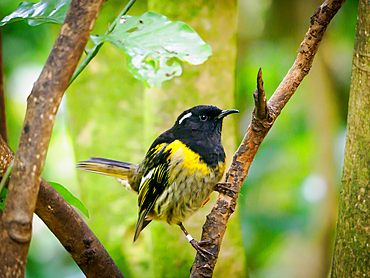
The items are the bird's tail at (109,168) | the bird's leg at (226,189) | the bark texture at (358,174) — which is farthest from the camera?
the bird's tail at (109,168)

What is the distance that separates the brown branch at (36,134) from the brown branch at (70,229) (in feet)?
1.09

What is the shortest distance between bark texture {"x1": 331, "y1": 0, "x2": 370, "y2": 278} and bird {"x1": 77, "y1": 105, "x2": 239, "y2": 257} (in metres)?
0.47

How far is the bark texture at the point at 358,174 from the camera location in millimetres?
1098

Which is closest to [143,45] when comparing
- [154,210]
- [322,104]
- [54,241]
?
[154,210]

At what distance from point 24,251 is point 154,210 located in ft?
3.24

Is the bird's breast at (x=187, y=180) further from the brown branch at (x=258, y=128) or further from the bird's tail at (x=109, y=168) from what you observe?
the bird's tail at (x=109, y=168)

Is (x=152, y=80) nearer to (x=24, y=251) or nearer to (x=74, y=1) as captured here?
(x=74, y=1)

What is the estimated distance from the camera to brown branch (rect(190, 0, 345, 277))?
1101 millimetres

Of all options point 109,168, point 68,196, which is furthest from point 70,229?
point 109,168

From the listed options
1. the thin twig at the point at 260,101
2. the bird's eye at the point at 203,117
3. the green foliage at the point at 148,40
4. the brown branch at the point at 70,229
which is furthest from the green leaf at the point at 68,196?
the bird's eye at the point at 203,117

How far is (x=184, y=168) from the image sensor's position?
4.71 feet

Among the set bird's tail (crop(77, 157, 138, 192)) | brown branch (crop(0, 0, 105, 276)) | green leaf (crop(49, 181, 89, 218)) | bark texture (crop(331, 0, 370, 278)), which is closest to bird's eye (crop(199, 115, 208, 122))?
bird's tail (crop(77, 157, 138, 192))

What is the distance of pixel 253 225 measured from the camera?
8.63ft

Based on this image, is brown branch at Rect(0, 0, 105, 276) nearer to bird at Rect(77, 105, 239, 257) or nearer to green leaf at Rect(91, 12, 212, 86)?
green leaf at Rect(91, 12, 212, 86)
